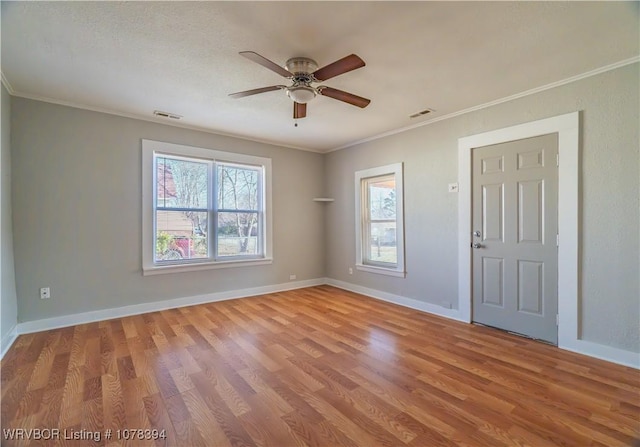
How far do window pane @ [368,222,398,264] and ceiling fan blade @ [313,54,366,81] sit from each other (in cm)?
285

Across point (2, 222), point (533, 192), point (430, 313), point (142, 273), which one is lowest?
point (430, 313)

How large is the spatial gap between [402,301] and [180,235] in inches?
136

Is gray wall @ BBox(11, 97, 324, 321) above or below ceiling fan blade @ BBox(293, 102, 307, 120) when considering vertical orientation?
below

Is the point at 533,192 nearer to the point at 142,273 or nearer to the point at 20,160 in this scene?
the point at 142,273

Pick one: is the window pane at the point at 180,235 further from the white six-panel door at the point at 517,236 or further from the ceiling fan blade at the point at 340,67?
the white six-panel door at the point at 517,236

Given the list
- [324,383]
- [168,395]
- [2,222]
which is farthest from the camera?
[2,222]

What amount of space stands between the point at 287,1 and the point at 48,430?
2.96 metres

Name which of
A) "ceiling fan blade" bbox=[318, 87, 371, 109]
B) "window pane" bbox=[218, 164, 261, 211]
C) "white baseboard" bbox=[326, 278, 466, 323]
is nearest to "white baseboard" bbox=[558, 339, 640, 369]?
"white baseboard" bbox=[326, 278, 466, 323]

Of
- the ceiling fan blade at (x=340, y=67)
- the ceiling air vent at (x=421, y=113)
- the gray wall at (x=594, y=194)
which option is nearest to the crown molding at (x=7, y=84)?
the ceiling fan blade at (x=340, y=67)

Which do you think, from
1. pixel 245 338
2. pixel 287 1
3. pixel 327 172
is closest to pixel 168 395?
pixel 245 338

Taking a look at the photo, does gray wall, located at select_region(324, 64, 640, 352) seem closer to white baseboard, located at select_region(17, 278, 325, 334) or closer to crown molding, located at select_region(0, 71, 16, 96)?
white baseboard, located at select_region(17, 278, 325, 334)

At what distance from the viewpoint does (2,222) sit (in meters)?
2.85

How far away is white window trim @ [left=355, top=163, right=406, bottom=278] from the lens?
4363 millimetres

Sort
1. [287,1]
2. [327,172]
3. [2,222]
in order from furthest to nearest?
[327,172] < [2,222] < [287,1]
